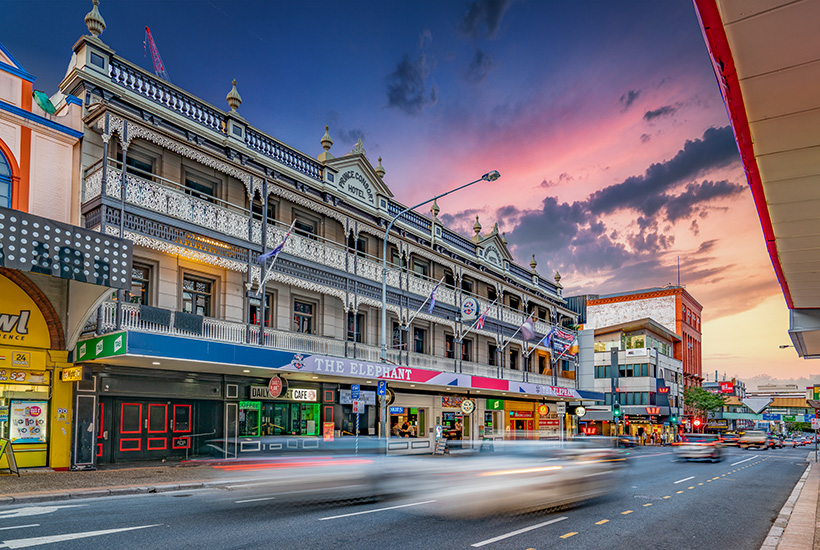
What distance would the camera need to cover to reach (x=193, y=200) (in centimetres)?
2095

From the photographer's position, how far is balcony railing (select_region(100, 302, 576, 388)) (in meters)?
18.7

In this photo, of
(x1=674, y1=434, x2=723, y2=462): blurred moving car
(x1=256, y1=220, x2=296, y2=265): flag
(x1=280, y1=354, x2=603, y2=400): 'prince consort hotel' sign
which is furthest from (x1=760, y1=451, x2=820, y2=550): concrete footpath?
(x1=256, y1=220, x2=296, y2=265): flag

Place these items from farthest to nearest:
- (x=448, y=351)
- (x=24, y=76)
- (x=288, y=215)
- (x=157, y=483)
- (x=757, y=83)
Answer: (x=448, y=351) → (x=288, y=215) → (x=24, y=76) → (x=157, y=483) → (x=757, y=83)

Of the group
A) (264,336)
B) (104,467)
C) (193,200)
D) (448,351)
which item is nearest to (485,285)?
(448,351)

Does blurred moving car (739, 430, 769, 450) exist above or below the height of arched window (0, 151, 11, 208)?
below

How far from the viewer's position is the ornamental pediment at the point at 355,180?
2818cm

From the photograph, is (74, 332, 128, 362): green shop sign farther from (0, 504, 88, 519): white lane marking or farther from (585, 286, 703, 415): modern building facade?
(585, 286, 703, 415): modern building facade

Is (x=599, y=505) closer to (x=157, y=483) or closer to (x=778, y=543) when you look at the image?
(x=778, y=543)

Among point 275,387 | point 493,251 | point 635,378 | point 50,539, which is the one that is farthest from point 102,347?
point 635,378

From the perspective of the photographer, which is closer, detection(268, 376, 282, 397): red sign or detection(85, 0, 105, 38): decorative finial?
detection(85, 0, 105, 38): decorative finial

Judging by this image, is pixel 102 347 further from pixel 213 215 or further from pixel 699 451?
pixel 699 451

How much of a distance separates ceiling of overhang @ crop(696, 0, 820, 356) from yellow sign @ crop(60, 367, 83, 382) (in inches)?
709

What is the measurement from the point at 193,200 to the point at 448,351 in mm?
20548

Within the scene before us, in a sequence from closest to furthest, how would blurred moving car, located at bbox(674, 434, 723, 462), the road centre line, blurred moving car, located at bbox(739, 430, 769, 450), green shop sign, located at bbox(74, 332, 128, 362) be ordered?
the road centre line → green shop sign, located at bbox(74, 332, 128, 362) → blurred moving car, located at bbox(674, 434, 723, 462) → blurred moving car, located at bbox(739, 430, 769, 450)
